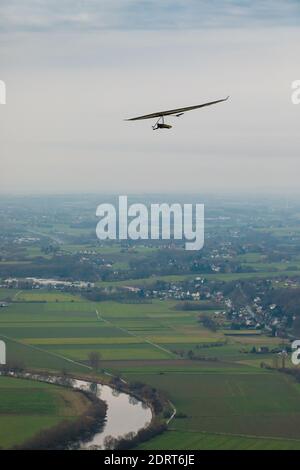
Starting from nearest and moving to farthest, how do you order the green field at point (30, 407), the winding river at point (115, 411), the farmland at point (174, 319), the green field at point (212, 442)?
the green field at point (212, 442)
the green field at point (30, 407)
the winding river at point (115, 411)
the farmland at point (174, 319)

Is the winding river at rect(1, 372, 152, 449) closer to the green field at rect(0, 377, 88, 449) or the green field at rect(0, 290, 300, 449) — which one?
the green field at rect(0, 377, 88, 449)

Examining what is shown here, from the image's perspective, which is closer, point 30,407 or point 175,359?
point 30,407

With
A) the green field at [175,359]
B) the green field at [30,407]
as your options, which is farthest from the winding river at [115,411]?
the green field at [175,359]

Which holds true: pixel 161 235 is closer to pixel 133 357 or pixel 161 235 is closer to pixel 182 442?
pixel 133 357

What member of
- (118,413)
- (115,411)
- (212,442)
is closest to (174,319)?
(115,411)

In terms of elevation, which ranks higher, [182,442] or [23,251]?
[23,251]

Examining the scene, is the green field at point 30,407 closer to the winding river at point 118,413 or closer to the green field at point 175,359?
the green field at point 175,359

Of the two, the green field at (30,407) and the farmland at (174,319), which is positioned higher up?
the farmland at (174,319)

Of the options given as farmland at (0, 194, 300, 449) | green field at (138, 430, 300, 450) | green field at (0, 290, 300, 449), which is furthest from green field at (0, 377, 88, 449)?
green field at (138, 430, 300, 450)

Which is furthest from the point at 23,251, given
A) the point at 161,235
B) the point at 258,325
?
the point at 258,325

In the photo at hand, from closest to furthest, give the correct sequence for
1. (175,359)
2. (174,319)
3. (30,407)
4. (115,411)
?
(30,407)
(115,411)
(175,359)
(174,319)

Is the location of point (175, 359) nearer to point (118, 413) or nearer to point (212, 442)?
point (118, 413)
